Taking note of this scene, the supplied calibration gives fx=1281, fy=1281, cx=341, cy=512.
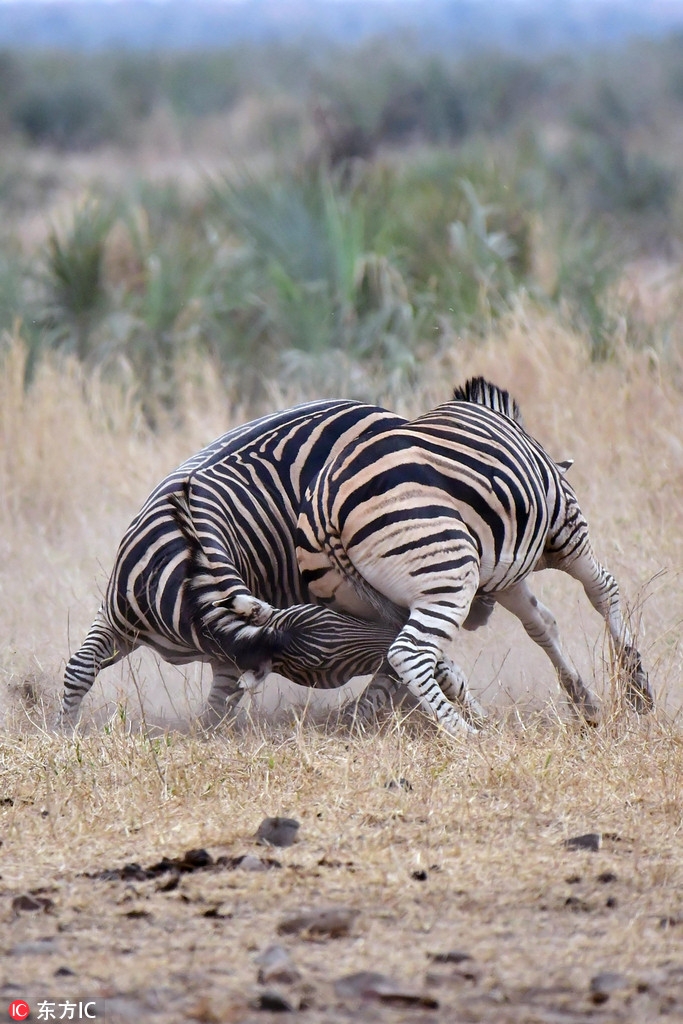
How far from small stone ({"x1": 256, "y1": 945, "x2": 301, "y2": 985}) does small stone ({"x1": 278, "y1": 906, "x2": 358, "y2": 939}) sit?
0.14 metres

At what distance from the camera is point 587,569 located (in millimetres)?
5727

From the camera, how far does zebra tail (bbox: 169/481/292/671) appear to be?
15.7 ft

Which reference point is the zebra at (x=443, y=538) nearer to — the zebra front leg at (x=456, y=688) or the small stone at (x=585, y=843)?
the zebra front leg at (x=456, y=688)

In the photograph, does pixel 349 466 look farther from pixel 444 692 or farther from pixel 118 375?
pixel 118 375

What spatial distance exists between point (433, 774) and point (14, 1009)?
1.91 m

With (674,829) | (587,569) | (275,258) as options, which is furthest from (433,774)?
(275,258)

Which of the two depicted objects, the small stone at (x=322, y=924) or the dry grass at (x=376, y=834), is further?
the small stone at (x=322, y=924)

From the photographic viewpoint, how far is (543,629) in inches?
225

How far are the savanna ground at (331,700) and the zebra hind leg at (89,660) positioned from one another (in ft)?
0.48

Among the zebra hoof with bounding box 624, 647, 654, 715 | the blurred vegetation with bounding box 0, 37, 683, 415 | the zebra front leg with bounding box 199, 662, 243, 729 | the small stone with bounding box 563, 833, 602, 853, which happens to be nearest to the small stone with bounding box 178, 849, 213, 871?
the small stone with bounding box 563, 833, 602, 853

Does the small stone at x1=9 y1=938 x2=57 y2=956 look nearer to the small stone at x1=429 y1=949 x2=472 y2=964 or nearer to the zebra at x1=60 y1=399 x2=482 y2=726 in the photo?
the small stone at x1=429 y1=949 x2=472 y2=964

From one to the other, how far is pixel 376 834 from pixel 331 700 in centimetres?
228

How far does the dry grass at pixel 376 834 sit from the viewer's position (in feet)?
9.36

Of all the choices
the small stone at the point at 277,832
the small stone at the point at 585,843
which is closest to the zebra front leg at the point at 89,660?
the small stone at the point at 277,832
